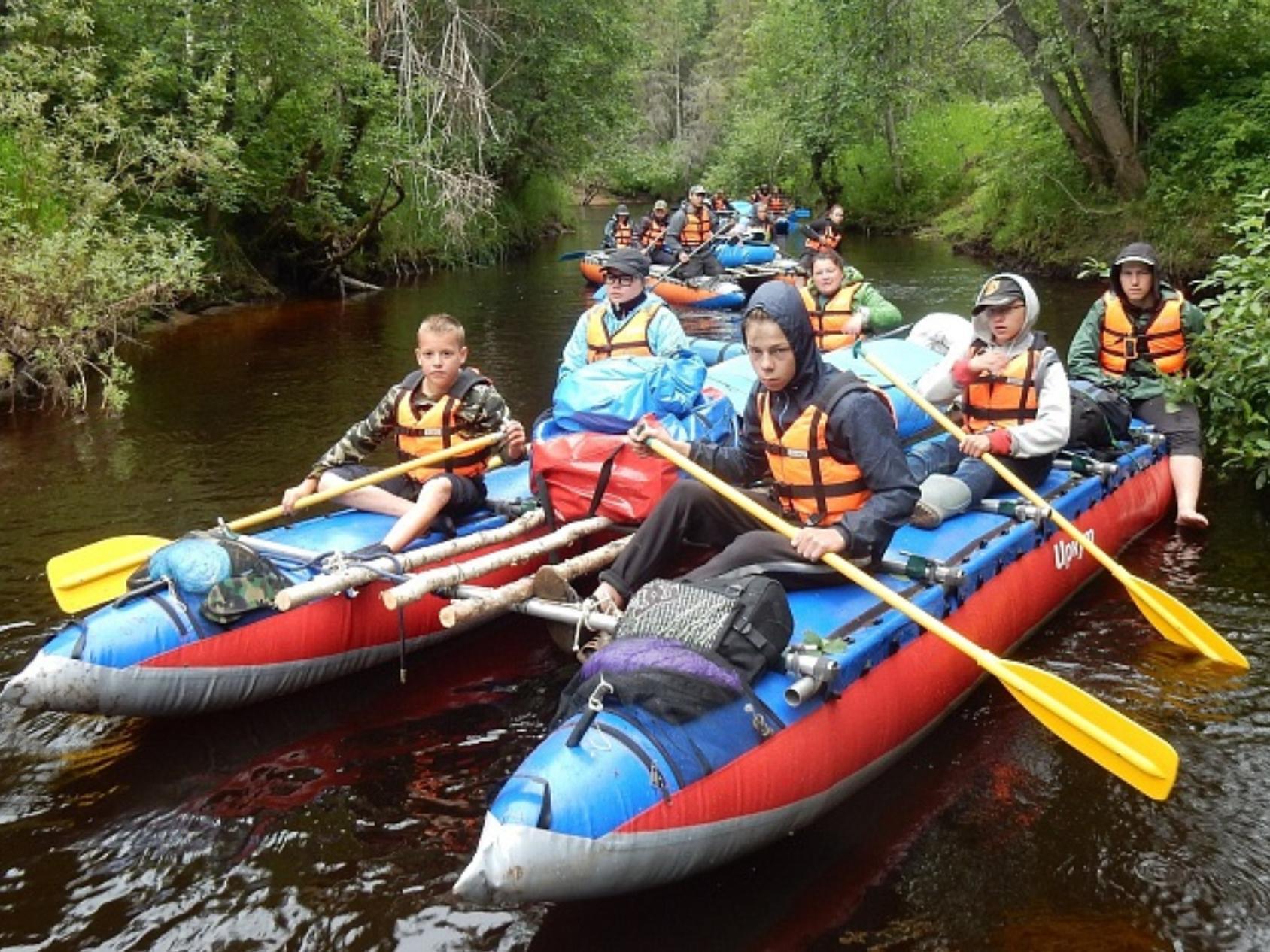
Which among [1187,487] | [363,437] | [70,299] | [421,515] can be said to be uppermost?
[70,299]

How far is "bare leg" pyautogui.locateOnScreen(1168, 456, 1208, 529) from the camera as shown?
19.5 feet

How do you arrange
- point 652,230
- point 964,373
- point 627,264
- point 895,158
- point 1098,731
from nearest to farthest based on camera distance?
point 1098,731, point 964,373, point 627,264, point 652,230, point 895,158

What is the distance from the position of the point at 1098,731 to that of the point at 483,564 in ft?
7.22

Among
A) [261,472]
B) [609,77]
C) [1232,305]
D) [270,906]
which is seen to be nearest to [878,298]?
[1232,305]

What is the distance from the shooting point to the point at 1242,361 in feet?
20.2

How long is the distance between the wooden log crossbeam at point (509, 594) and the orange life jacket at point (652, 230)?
1283 centimetres

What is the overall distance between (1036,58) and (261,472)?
990 centimetres

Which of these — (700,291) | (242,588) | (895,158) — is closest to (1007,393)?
(242,588)

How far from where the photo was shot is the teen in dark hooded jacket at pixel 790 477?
12.1ft

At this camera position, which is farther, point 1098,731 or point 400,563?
point 400,563

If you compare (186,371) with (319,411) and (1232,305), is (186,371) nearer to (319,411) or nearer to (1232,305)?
(319,411)

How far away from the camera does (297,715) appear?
4.32m

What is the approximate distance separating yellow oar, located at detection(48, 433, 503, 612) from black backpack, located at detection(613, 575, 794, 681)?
1798 millimetres

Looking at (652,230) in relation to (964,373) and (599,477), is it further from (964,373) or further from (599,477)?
(599,477)
